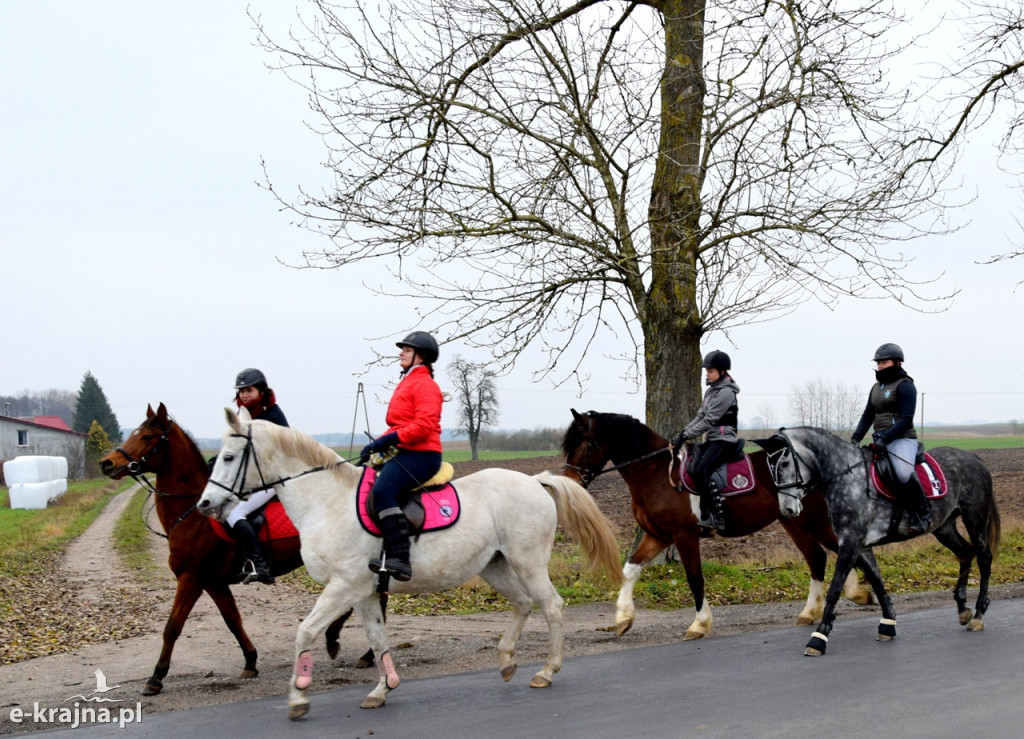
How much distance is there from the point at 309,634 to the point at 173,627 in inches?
68.5

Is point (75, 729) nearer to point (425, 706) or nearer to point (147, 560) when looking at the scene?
point (425, 706)

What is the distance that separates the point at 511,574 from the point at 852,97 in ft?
28.4

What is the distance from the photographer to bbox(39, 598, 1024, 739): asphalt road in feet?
20.3

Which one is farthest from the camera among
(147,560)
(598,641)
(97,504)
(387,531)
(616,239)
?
(97,504)

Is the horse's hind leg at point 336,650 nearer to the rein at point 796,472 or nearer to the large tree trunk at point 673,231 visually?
the rein at point 796,472

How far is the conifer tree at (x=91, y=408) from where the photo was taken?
10312 centimetres

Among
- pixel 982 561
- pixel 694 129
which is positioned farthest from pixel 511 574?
pixel 694 129

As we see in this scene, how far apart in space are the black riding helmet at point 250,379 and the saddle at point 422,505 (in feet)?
5.21

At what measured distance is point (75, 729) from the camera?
6.68 m

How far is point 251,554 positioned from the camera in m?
8.22

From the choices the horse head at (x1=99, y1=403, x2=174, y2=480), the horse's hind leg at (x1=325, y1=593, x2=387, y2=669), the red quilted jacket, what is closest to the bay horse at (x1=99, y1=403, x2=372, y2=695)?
the horse head at (x1=99, y1=403, x2=174, y2=480)

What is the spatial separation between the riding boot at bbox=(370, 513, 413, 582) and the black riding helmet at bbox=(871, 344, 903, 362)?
545 centimetres

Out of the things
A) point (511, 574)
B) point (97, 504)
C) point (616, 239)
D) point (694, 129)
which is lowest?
point (97, 504)

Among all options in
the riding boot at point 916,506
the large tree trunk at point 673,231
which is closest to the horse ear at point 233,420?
the riding boot at point 916,506
